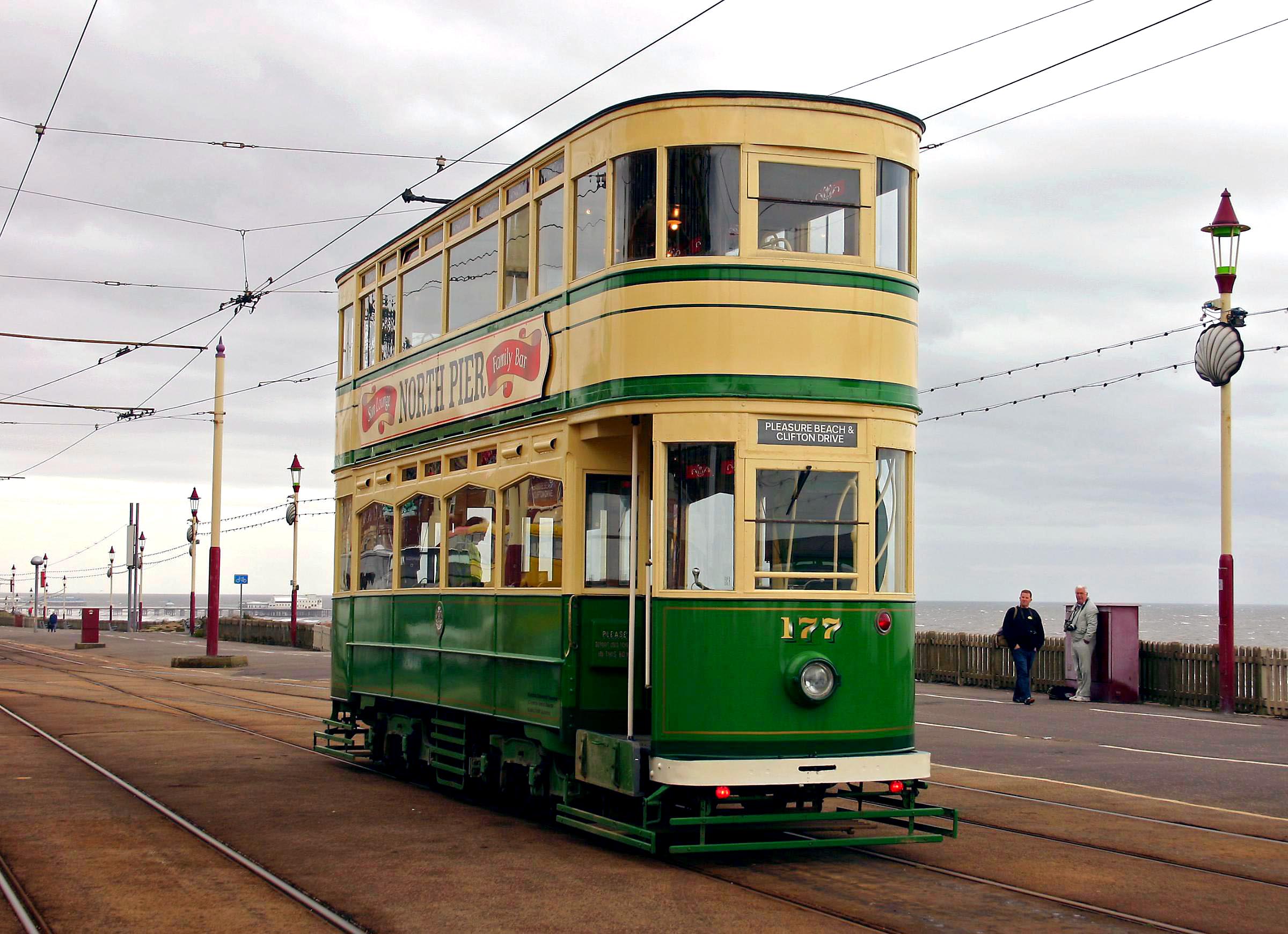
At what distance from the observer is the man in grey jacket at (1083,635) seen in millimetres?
21750

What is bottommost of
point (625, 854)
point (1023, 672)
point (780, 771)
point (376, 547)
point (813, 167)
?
point (625, 854)

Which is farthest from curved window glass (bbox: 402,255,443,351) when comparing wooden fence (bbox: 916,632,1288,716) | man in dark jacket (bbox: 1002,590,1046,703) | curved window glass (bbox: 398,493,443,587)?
man in dark jacket (bbox: 1002,590,1046,703)

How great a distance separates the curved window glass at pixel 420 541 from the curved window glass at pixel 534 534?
61.5 inches

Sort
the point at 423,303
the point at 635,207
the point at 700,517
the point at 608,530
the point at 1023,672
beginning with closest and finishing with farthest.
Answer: the point at 700,517
the point at 635,207
the point at 608,530
the point at 423,303
the point at 1023,672

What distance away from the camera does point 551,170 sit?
37.4ft

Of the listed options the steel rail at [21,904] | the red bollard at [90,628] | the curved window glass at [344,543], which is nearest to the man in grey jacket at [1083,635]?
the curved window glass at [344,543]

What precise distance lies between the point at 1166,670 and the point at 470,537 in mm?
12688

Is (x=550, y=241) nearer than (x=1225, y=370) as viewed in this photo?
Yes

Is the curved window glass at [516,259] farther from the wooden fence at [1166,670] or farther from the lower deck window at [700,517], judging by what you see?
the wooden fence at [1166,670]

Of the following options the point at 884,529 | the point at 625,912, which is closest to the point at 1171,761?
the point at 884,529

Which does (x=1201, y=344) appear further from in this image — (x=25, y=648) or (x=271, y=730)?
(x=25, y=648)

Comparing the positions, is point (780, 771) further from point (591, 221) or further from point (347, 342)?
point (347, 342)

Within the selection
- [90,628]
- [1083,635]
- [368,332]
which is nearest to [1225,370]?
[1083,635]

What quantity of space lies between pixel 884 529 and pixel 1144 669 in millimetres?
13522
